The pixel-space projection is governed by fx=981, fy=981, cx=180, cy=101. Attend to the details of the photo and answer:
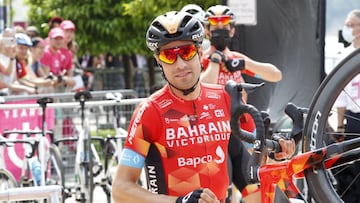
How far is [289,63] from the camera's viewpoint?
10.1 m

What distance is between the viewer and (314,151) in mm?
4219

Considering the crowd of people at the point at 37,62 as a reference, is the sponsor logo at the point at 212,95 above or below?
below

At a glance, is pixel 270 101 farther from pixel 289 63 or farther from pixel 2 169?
pixel 2 169

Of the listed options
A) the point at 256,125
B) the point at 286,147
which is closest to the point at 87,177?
the point at 286,147

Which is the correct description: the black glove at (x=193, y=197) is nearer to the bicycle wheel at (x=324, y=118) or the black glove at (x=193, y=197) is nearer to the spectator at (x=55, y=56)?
the bicycle wheel at (x=324, y=118)

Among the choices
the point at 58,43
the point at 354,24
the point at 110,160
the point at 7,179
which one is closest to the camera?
the point at 354,24

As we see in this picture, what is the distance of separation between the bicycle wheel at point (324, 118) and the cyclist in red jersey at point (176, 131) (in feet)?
1.42

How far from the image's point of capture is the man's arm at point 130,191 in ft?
15.2

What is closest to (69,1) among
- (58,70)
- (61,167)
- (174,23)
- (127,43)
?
(127,43)

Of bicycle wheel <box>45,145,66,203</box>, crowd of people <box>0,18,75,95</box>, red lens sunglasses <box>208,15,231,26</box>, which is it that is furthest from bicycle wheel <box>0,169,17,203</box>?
red lens sunglasses <box>208,15,231,26</box>

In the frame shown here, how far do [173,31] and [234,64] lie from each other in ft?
10.3

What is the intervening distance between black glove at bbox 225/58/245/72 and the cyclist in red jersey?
2.89 metres

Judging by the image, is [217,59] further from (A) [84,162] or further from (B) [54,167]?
(B) [54,167]

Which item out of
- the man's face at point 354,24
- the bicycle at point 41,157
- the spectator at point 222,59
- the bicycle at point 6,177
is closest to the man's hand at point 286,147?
the spectator at point 222,59
